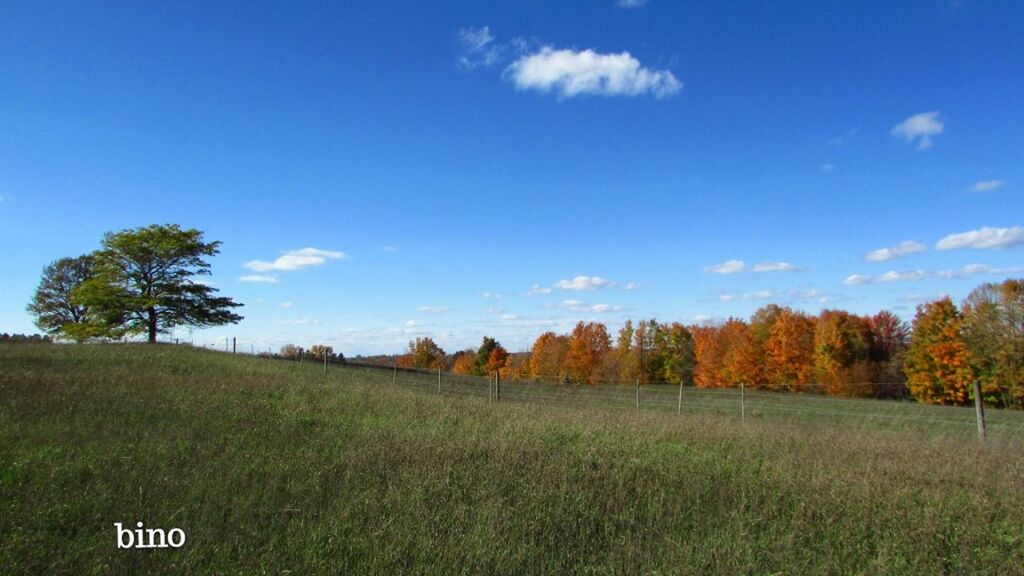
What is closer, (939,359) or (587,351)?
(939,359)

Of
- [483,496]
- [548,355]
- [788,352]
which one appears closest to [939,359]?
[788,352]

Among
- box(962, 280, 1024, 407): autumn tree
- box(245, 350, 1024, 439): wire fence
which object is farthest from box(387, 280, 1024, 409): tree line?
box(245, 350, 1024, 439): wire fence

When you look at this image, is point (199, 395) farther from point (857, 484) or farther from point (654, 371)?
point (654, 371)

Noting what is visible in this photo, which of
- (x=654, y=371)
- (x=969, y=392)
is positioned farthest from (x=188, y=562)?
(x=654, y=371)

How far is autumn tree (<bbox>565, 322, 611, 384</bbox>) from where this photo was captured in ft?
250

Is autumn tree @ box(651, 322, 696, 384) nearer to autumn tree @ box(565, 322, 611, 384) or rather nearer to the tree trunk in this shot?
autumn tree @ box(565, 322, 611, 384)

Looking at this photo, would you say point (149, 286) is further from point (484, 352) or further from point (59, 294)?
point (484, 352)

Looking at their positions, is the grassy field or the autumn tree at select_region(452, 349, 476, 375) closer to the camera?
the grassy field

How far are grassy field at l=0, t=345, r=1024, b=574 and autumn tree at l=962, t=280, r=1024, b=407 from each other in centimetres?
4535

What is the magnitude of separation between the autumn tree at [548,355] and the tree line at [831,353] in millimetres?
227

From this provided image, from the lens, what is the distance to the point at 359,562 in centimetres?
502

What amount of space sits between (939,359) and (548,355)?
46.8m

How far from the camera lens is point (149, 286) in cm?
4134

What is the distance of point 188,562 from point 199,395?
9700 millimetres
